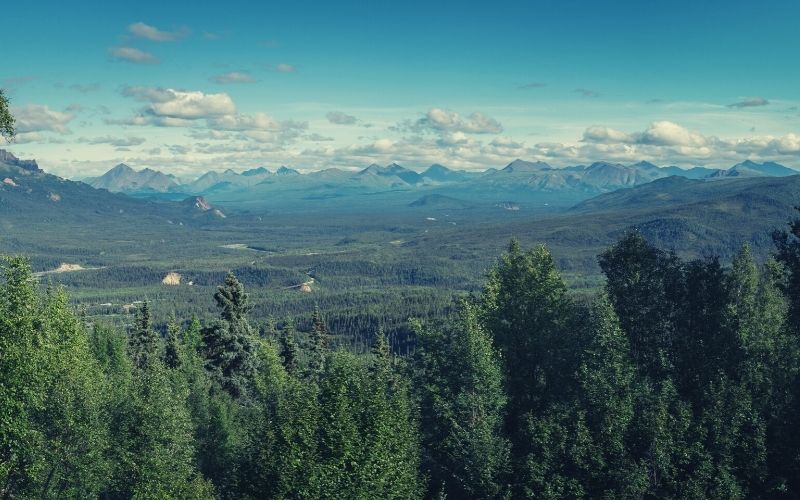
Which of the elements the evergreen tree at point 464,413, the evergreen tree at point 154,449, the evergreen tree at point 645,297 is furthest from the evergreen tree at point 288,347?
the evergreen tree at point 645,297

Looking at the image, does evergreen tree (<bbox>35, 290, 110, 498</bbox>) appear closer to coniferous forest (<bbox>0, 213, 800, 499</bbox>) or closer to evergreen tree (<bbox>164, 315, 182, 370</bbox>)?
coniferous forest (<bbox>0, 213, 800, 499</bbox>)

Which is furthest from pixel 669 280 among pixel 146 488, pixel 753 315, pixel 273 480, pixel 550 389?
pixel 146 488

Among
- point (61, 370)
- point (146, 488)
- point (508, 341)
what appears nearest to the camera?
point (146, 488)

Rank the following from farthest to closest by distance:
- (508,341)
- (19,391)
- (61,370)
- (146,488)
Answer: (508,341) → (61,370) → (146,488) → (19,391)

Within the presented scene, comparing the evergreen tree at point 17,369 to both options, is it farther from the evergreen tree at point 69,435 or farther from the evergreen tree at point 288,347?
the evergreen tree at point 288,347

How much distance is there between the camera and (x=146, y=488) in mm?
35031

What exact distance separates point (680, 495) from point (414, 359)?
1948cm

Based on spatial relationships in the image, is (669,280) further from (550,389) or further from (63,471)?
(63,471)

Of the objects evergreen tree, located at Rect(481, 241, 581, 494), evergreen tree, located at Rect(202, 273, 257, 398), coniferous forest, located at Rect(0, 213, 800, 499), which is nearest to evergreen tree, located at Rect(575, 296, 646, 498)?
coniferous forest, located at Rect(0, 213, 800, 499)

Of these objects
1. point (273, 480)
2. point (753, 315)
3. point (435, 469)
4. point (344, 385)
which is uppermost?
point (753, 315)

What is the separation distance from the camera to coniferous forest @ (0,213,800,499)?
35250mm

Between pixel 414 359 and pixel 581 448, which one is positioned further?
pixel 414 359

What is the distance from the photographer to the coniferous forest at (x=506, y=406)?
35.2m

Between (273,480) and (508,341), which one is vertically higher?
(508,341)
